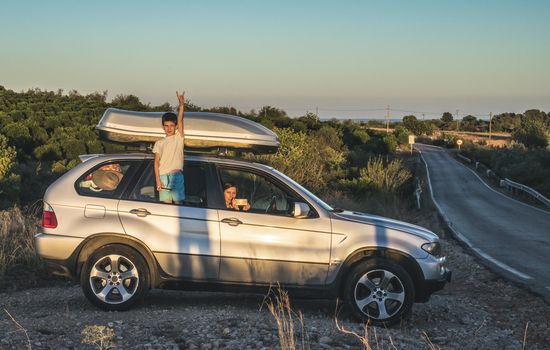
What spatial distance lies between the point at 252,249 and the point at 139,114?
209 centimetres

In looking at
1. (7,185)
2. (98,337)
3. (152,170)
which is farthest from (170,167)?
(7,185)

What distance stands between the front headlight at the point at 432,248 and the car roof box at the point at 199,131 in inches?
78.5

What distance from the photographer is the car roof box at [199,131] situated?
7.33 m

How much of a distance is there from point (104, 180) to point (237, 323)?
7.22 ft

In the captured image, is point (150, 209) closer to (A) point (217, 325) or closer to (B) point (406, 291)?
(A) point (217, 325)

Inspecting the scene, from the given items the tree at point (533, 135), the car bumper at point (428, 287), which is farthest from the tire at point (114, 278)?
the tree at point (533, 135)

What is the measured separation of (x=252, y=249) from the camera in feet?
22.2

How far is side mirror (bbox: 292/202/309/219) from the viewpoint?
264 inches

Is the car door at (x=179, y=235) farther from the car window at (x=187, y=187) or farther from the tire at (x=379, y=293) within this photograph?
the tire at (x=379, y=293)

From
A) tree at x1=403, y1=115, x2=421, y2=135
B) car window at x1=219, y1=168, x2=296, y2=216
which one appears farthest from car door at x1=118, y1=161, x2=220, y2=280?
tree at x1=403, y1=115, x2=421, y2=135

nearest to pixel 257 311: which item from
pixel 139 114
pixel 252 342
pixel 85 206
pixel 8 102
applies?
pixel 252 342

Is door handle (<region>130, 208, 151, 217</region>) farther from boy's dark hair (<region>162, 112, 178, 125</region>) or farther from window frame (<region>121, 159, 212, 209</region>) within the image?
boy's dark hair (<region>162, 112, 178, 125</region>)

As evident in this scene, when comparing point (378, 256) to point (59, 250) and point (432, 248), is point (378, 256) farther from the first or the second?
point (59, 250)

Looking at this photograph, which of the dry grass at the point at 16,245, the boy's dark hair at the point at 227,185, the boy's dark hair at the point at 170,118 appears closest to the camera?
the boy's dark hair at the point at 227,185
